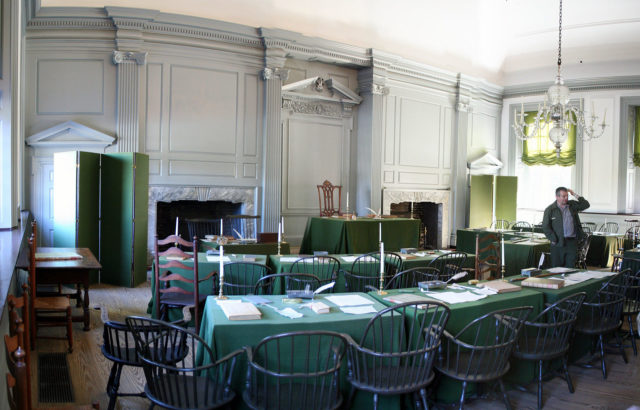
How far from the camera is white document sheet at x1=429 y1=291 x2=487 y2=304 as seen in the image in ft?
11.9

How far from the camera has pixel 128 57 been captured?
8164mm

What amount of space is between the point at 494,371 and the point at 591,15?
37.2ft

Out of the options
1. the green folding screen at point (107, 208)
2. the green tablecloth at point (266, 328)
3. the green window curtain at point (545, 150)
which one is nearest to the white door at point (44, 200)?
the green folding screen at point (107, 208)

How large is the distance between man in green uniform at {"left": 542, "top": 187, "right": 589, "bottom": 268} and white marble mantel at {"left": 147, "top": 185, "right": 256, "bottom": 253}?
16.6 ft

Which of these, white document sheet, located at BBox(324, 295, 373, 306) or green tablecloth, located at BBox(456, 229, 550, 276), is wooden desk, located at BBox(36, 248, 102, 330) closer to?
white document sheet, located at BBox(324, 295, 373, 306)

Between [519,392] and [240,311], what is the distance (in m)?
2.25

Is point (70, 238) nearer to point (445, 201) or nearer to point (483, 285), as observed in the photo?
point (483, 285)

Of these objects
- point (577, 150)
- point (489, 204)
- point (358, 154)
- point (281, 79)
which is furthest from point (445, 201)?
point (281, 79)

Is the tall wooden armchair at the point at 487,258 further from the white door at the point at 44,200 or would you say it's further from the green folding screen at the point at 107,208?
the white door at the point at 44,200

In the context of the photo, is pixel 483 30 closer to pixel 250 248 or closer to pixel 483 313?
pixel 250 248

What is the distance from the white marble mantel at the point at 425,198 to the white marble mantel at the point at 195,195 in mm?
3279

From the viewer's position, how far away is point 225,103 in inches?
359

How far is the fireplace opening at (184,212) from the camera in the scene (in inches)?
361

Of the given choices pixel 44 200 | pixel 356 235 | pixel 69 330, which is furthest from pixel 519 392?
pixel 44 200
